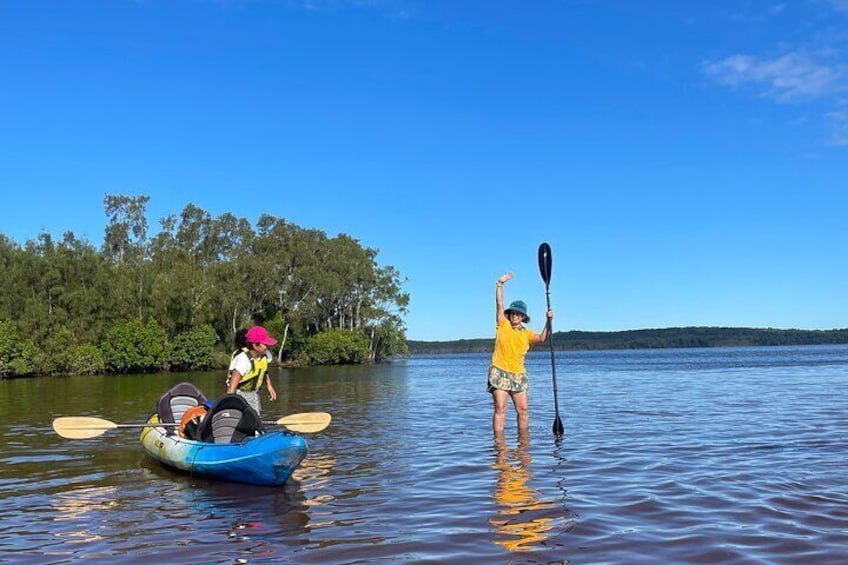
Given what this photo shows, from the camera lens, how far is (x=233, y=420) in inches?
356

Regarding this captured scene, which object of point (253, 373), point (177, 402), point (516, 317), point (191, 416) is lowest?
point (191, 416)

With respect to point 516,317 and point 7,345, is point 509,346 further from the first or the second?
point 7,345

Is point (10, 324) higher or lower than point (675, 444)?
higher

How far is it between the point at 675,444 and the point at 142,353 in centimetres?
5334

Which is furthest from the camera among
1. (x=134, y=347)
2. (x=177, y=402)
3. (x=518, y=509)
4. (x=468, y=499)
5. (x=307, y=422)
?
(x=134, y=347)

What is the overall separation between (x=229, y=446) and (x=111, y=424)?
3437mm

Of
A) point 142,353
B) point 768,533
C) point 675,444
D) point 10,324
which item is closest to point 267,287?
point 142,353

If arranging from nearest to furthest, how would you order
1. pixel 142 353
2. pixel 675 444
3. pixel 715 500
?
1. pixel 715 500
2. pixel 675 444
3. pixel 142 353

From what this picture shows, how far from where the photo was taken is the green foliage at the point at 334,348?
240 ft

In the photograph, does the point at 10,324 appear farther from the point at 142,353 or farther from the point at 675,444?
the point at 675,444

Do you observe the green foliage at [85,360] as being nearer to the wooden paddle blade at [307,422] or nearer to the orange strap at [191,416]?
the orange strap at [191,416]

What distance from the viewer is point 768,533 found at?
580 centimetres

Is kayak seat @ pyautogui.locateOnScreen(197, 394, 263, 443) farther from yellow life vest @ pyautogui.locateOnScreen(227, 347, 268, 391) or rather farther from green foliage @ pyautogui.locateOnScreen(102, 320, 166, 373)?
green foliage @ pyautogui.locateOnScreen(102, 320, 166, 373)

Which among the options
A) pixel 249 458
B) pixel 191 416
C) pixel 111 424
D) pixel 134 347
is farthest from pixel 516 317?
pixel 134 347
